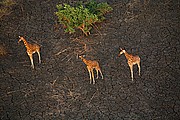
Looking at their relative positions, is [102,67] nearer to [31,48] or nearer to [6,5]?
[31,48]

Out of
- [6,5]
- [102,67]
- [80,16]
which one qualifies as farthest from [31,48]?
[6,5]

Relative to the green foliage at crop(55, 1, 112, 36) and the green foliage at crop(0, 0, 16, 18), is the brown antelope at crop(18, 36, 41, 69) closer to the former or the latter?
the green foliage at crop(55, 1, 112, 36)

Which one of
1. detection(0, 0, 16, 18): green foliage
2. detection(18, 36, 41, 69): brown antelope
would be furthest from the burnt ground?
detection(18, 36, 41, 69): brown antelope

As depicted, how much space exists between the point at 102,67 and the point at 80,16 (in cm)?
168

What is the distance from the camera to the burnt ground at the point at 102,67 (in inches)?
330

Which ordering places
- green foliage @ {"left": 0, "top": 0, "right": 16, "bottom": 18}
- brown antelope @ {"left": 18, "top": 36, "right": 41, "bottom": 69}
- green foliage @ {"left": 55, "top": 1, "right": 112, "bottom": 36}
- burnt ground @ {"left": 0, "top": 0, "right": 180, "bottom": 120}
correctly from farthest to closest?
green foliage @ {"left": 0, "top": 0, "right": 16, "bottom": 18}
green foliage @ {"left": 55, "top": 1, "right": 112, "bottom": 36}
brown antelope @ {"left": 18, "top": 36, "right": 41, "bottom": 69}
burnt ground @ {"left": 0, "top": 0, "right": 180, "bottom": 120}

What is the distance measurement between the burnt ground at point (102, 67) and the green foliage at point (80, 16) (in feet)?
1.04

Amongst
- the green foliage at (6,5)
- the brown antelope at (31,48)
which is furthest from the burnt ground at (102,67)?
the brown antelope at (31,48)

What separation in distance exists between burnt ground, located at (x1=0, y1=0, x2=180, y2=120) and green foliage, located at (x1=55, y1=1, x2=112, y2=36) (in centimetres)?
32

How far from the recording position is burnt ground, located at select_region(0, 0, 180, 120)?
8.38 meters

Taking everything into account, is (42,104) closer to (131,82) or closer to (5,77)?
(5,77)

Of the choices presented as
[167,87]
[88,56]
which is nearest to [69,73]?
[88,56]

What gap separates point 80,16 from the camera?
10211mm

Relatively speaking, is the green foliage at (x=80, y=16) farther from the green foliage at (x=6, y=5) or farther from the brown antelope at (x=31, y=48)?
the green foliage at (x=6, y=5)
